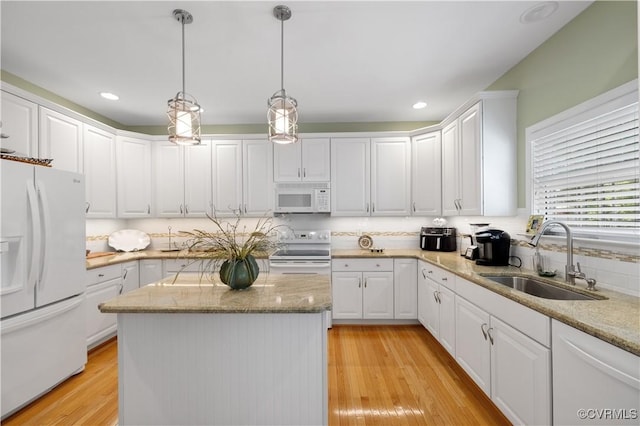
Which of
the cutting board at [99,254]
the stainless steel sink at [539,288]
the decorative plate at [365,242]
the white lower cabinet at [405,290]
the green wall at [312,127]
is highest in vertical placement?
the green wall at [312,127]

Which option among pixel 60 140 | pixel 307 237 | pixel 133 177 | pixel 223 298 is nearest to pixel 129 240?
pixel 133 177

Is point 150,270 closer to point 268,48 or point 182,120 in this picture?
point 182,120

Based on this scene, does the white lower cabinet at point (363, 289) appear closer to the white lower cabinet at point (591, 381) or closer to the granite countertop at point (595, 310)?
the granite countertop at point (595, 310)

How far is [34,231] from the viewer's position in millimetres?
1945

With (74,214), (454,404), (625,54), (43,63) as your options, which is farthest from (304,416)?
(43,63)

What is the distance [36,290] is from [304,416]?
2126 mm

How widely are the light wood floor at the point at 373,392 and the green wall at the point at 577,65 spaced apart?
1.68m

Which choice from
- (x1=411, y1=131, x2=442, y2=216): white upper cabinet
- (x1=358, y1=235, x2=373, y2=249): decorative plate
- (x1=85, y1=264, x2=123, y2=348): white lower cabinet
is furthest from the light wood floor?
(x1=411, y1=131, x2=442, y2=216): white upper cabinet

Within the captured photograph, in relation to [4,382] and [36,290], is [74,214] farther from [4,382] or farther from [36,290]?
[4,382]

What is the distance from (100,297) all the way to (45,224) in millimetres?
1168

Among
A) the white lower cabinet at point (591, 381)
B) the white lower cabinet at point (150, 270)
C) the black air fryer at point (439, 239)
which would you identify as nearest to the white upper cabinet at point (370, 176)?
the black air fryer at point (439, 239)

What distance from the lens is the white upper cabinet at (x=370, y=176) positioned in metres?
3.69

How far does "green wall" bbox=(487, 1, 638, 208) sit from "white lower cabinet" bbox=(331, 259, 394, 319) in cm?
163

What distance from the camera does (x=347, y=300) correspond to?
336 centimetres
